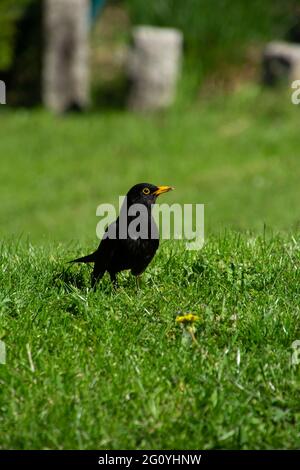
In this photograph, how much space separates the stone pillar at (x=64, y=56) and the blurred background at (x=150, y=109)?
0.02 m

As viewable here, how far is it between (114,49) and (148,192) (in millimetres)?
14977

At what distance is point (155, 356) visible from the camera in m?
5.40

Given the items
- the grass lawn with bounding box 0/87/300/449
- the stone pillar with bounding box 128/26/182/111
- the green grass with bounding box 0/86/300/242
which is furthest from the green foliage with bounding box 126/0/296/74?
the grass lawn with bounding box 0/87/300/449

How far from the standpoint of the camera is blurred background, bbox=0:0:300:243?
606 inches

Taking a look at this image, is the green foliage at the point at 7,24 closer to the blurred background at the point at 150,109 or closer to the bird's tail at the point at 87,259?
the blurred background at the point at 150,109

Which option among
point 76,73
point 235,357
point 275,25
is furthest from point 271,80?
point 235,357

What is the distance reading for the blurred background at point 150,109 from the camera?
15.4 meters

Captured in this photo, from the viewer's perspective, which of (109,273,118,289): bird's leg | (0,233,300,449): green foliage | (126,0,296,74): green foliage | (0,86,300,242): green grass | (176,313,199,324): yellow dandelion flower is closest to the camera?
(0,233,300,449): green foliage

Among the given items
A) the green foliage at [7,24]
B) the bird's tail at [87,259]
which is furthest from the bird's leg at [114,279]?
the green foliage at [7,24]

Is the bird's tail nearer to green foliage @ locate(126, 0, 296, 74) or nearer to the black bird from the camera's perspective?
the black bird

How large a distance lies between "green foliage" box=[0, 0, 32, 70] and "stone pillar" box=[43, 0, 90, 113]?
65 centimetres

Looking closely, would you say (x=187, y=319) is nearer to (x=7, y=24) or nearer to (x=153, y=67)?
(x=153, y=67)

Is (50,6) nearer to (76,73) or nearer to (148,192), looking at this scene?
(76,73)

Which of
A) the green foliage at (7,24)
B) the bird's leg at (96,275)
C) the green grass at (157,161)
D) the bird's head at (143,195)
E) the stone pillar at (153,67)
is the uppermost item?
the green foliage at (7,24)
